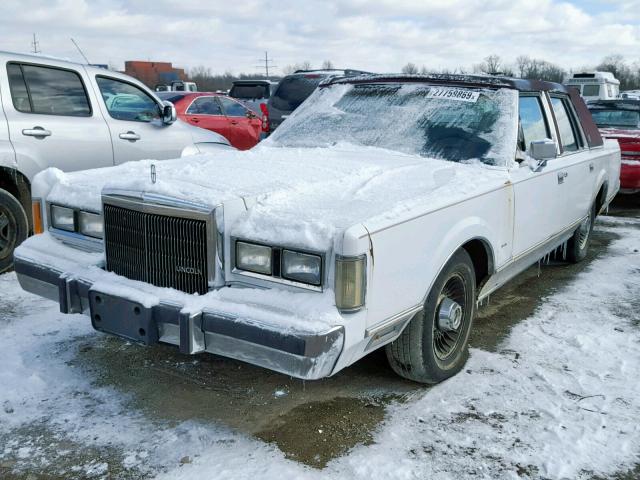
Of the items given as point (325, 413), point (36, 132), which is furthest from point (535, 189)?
point (36, 132)

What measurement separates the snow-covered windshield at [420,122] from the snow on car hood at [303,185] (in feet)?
0.42

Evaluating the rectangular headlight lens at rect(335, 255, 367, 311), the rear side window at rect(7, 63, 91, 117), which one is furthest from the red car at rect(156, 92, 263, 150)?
the rectangular headlight lens at rect(335, 255, 367, 311)

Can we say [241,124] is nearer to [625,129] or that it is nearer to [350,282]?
[625,129]

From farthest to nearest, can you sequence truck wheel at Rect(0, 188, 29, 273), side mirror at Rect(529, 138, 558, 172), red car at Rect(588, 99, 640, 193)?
1. red car at Rect(588, 99, 640, 193)
2. truck wheel at Rect(0, 188, 29, 273)
3. side mirror at Rect(529, 138, 558, 172)

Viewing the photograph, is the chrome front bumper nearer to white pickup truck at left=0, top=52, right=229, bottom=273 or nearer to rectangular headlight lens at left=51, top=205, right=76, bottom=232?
rectangular headlight lens at left=51, top=205, right=76, bottom=232

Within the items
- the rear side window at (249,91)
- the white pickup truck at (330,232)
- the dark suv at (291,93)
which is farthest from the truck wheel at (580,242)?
the rear side window at (249,91)

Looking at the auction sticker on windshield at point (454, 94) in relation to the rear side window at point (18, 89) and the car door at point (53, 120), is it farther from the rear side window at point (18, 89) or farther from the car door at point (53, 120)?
the rear side window at point (18, 89)

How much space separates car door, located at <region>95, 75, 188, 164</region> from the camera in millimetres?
6070

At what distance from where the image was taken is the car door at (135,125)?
19.9ft

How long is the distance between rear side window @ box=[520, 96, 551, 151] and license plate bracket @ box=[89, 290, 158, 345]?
8.67 feet

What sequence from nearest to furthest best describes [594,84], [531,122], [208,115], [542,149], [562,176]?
[542,149] < [531,122] < [562,176] < [208,115] < [594,84]

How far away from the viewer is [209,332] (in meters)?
2.76

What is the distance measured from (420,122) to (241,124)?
7731mm

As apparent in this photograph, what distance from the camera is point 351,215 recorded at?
2828mm
